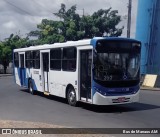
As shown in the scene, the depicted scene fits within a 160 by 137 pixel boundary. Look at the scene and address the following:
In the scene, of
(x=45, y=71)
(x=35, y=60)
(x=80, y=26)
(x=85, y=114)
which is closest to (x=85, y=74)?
(x=85, y=114)

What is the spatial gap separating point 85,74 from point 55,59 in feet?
11.2

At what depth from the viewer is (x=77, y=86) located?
15.2 metres

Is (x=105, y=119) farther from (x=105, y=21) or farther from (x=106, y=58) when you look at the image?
(x=105, y=21)

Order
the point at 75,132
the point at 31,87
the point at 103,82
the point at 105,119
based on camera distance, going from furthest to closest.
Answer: the point at 31,87
the point at 103,82
the point at 105,119
the point at 75,132

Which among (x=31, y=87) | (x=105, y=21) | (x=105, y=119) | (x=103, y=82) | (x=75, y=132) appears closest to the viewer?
(x=75, y=132)

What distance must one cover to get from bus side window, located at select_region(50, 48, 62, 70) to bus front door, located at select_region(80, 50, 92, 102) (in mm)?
2489

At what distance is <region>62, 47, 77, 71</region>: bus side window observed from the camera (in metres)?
15.7

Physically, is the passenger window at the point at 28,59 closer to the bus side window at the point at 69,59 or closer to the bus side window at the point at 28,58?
the bus side window at the point at 28,58

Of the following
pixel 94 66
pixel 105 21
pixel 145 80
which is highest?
→ pixel 105 21

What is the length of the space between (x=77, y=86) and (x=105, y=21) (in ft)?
120

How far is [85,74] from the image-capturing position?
14.8 meters

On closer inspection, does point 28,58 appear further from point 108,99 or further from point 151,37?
point 151,37

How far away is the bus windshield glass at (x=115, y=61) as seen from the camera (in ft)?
45.8

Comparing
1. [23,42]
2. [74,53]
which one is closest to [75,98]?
[74,53]
